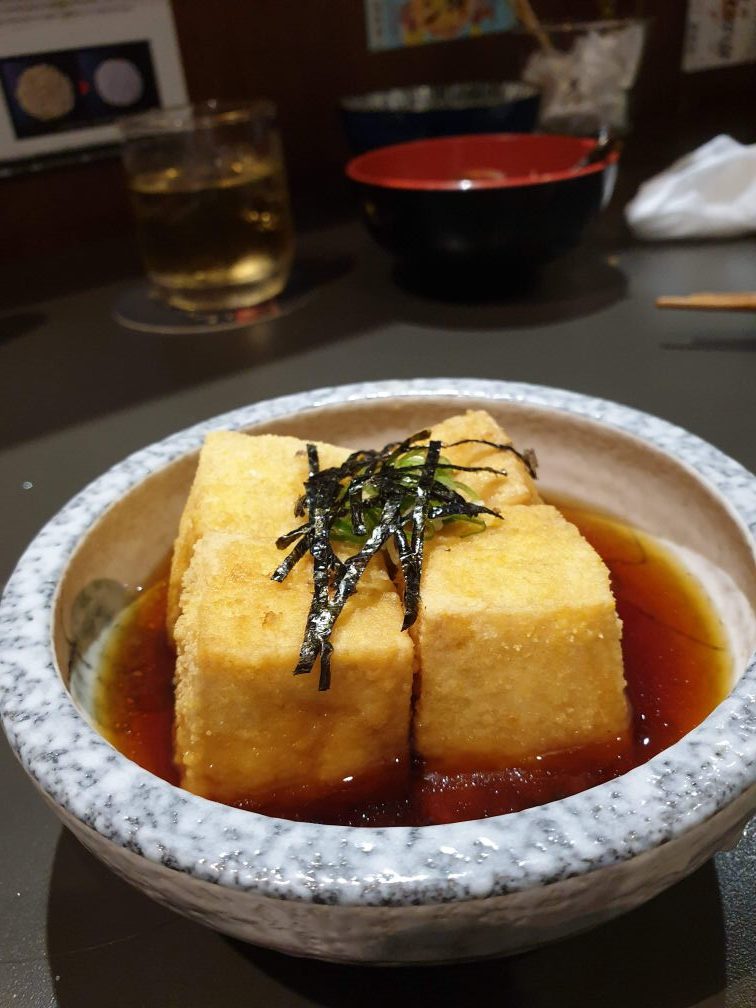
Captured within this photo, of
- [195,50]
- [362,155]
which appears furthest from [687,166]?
[195,50]

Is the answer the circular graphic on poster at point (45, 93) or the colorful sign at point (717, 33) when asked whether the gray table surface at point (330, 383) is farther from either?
the colorful sign at point (717, 33)

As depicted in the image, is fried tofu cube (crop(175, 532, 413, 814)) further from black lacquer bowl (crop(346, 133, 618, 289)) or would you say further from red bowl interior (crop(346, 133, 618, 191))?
red bowl interior (crop(346, 133, 618, 191))

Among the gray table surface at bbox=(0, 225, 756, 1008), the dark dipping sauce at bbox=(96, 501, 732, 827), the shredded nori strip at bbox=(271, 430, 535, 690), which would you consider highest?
the shredded nori strip at bbox=(271, 430, 535, 690)

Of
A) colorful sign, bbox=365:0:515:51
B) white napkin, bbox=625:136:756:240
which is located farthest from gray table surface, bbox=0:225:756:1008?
colorful sign, bbox=365:0:515:51

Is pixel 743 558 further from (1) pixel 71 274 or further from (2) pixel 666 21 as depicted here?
(2) pixel 666 21

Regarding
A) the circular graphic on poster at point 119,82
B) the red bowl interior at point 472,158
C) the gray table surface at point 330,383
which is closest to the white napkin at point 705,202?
the gray table surface at point 330,383

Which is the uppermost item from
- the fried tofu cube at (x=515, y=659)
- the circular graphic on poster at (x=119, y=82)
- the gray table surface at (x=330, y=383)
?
the circular graphic on poster at (x=119, y=82)

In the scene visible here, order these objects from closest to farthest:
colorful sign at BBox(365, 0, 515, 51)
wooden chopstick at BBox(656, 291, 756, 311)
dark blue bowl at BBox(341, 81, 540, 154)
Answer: wooden chopstick at BBox(656, 291, 756, 311) < dark blue bowl at BBox(341, 81, 540, 154) < colorful sign at BBox(365, 0, 515, 51)
